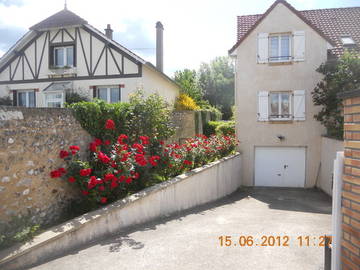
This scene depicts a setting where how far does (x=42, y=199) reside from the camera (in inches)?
193

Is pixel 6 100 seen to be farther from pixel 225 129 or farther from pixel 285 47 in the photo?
pixel 285 47

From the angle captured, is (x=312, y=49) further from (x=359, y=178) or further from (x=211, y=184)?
(x=359, y=178)

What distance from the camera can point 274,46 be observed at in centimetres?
1251

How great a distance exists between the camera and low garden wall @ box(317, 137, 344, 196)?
10.6 m

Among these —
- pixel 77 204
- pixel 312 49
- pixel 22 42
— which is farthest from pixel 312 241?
pixel 22 42

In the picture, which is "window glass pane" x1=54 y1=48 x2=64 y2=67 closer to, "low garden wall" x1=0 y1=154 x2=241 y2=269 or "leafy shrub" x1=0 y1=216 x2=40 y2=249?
"low garden wall" x1=0 y1=154 x2=241 y2=269

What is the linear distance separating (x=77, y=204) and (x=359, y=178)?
4.59 meters

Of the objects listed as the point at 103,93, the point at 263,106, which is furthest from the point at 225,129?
the point at 103,93

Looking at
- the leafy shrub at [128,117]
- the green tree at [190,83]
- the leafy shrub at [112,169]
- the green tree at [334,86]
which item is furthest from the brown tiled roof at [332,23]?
the green tree at [190,83]

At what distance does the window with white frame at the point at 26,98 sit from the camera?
56.3 feet

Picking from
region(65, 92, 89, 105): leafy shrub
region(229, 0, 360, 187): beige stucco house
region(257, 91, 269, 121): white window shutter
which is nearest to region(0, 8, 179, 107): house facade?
region(65, 92, 89, 105): leafy shrub

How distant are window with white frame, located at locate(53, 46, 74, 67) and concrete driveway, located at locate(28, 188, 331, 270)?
41.2 feet

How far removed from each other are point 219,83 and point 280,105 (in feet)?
69.8

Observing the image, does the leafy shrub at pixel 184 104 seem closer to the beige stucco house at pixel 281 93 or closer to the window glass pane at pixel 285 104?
the beige stucco house at pixel 281 93
